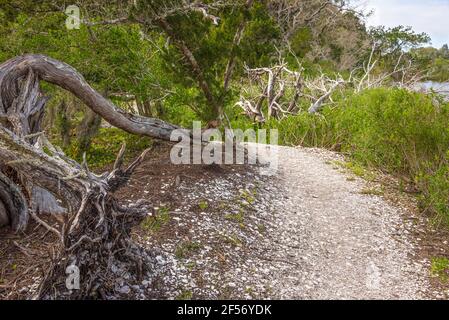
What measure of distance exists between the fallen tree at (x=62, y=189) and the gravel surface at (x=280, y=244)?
53 centimetres

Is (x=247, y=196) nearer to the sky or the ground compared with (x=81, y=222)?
nearer to the ground

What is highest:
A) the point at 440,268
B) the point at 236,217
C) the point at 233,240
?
the point at 236,217

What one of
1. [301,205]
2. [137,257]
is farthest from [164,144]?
[137,257]

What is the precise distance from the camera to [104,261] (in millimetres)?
3730

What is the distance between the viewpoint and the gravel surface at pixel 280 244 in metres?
4.35

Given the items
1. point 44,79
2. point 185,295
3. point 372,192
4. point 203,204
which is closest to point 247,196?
point 203,204

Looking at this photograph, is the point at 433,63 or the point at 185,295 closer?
the point at 185,295

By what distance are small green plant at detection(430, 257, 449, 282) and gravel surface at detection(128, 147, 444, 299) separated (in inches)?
4.0

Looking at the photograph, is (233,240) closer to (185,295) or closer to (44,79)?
(185,295)

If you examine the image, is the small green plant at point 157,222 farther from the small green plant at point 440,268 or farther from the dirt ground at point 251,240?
the small green plant at point 440,268

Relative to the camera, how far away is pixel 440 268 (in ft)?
16.7

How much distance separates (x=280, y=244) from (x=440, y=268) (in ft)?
5.96

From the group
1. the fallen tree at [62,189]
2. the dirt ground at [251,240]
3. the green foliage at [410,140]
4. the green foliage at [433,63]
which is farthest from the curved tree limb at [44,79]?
the green foliage at [433,63]

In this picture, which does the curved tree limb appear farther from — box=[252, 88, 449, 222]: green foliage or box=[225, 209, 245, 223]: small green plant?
box=[252, 88, 449, 222]: green foliage
